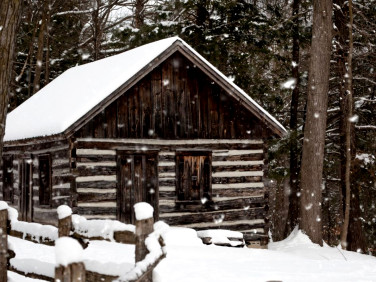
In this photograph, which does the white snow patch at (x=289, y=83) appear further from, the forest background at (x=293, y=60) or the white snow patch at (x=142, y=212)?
the white snow patch at (x=142, y=212)

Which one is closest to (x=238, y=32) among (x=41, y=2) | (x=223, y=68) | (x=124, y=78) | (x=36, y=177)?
(x=223, y=68)

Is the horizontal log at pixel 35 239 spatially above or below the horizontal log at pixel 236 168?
below

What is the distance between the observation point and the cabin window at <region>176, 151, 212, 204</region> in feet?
53.1

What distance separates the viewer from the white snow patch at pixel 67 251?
11.4 feet

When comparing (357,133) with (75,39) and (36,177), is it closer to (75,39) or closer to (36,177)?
(36,177)

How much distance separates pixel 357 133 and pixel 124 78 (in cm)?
954

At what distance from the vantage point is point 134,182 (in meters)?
15.6

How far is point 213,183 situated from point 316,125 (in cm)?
348

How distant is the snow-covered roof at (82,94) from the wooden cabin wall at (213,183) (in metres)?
1.03

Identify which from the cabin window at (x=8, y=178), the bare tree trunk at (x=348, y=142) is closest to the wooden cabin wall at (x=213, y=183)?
the bare tree trunk at (x=348, y=142)

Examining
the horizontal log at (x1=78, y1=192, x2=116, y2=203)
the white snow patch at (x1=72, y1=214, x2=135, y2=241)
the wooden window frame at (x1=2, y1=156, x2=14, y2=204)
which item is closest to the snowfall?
the white snow patch at (x1=72, y1=214, x2=135, y2=241)

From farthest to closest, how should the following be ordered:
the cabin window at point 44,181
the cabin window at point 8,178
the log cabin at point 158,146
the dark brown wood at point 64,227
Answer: the cabin window at point 8,178 < the cabin window at point 44,181 < the log cabin at point 158,146 < the dark brown wood at point 64,227

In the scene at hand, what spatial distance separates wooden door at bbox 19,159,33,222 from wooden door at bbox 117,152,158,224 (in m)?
4.14

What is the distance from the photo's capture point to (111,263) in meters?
6.36
